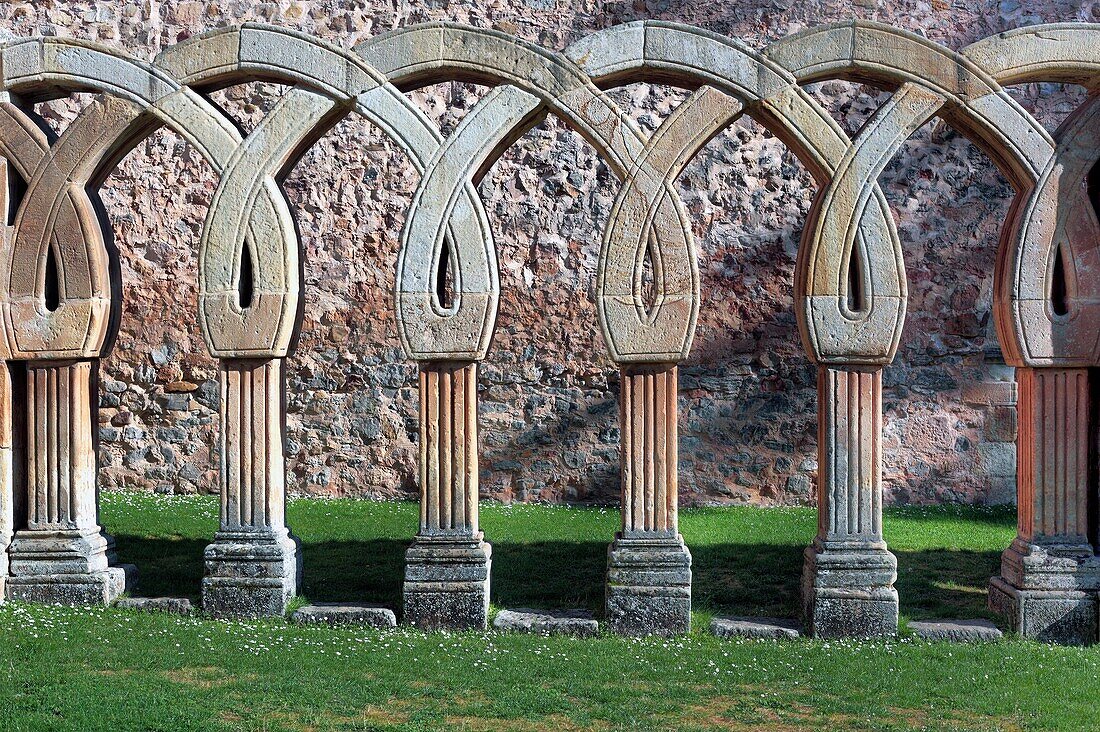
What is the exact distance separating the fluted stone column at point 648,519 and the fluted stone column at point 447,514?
2.49 ft

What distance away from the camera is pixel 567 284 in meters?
10.1

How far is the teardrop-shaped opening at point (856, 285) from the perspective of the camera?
595 centimetres

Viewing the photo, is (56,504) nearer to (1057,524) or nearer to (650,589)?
(650,589)

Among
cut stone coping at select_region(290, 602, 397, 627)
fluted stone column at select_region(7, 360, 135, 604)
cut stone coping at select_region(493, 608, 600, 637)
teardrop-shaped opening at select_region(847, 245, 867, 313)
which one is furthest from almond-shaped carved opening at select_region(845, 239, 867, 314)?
fluted stone column at select_region(7, 360, 135, 604)

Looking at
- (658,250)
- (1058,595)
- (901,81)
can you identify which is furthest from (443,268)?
(1058,595)

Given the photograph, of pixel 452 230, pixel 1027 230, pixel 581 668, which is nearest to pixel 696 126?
pixel 452 230

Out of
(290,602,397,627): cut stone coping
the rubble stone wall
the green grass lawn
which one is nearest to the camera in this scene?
the green grass lawn

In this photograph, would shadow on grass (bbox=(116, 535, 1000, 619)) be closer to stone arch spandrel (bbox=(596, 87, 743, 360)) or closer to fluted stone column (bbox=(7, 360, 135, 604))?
fluted stone column (bbox=(7, 360, 135, 604))

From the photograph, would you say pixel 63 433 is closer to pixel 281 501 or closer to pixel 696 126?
pixel 281 501

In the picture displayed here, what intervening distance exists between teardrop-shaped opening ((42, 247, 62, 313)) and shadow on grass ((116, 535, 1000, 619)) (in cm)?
180

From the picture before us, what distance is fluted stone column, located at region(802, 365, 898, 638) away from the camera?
19.3 ft

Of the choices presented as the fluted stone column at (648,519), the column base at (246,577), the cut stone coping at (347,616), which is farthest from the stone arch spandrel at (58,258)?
the fluted stone column at (648,519)

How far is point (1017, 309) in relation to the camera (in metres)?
5.96

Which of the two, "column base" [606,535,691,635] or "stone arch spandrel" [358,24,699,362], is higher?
"stone arch spandrel" [358,24,699,362]
